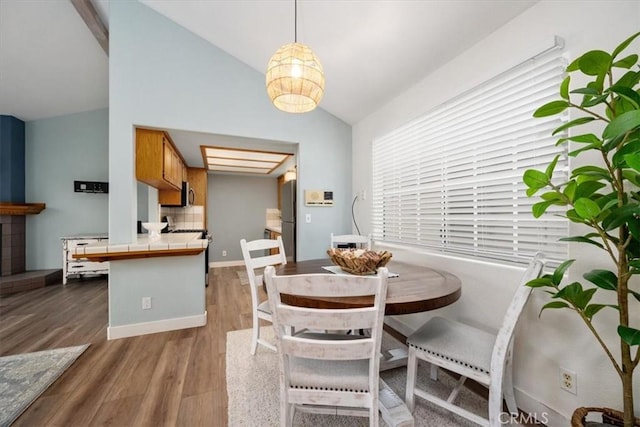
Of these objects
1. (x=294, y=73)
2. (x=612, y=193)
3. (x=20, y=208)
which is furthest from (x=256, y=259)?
(x=20, y=208)

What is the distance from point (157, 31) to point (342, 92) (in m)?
2.02

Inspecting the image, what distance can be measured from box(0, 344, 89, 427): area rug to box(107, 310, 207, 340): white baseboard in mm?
226

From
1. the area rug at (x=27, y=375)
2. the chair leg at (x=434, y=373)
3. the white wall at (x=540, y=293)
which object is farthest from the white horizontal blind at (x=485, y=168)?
the area rug at (x=27, y=375)

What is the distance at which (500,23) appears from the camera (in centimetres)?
166

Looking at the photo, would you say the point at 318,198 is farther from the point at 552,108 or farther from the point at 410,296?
the point at 552,108

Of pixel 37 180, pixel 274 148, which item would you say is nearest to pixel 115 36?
pixel 274 148

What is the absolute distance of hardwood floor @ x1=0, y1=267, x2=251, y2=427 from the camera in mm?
1521

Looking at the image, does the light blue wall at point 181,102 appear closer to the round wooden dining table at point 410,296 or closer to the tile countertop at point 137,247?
the tile countertop at point 137,247

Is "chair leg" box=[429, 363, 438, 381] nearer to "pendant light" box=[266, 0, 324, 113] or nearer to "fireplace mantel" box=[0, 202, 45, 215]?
"pendant light" box=[266, 0, 324, 113]

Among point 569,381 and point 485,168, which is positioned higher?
point 485,168

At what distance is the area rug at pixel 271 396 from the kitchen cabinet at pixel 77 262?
371cm

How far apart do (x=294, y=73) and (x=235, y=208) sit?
Answer: 491 centimetres

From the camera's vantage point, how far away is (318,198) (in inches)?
130

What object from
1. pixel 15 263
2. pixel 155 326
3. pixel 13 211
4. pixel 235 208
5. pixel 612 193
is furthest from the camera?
pixel 235 208
